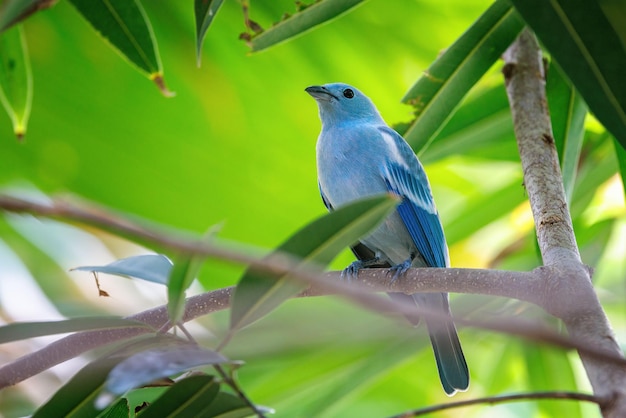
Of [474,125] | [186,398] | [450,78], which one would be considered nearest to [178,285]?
[186,398]

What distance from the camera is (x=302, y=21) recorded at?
255 centimetres

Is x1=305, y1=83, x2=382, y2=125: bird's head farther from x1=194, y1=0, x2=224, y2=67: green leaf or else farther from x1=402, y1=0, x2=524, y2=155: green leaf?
x1=194, y1=0, x2=224, y2=67: green leaf

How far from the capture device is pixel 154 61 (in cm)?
258

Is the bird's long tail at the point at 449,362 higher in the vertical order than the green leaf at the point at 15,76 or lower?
lower

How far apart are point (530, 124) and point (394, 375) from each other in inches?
111

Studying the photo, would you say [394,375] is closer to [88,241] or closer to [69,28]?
[88,241]

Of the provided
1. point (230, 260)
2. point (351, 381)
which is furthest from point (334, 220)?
point (351, 381)

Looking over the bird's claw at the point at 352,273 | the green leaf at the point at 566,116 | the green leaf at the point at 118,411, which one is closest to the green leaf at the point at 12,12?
the green leaf at the point at 118,411

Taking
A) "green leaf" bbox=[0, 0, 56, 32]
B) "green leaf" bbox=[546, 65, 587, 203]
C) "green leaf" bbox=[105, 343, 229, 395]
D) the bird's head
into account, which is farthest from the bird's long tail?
"green leaf" bbox=[0, 0, 56, 32]

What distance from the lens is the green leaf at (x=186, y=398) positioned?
163cm

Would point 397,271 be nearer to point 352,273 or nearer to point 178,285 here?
point 352,273

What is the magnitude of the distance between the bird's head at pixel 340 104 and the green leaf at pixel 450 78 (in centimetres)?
103

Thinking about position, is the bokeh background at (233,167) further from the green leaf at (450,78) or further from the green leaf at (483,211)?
the green leaf at (450,78)

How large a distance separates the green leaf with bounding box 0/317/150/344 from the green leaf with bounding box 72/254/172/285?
215 millimetres
